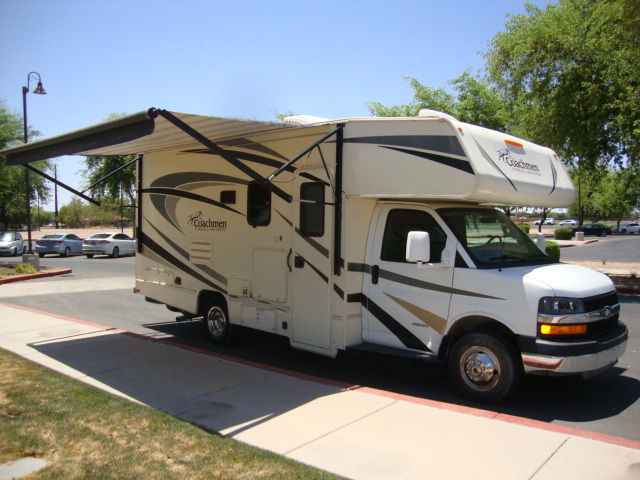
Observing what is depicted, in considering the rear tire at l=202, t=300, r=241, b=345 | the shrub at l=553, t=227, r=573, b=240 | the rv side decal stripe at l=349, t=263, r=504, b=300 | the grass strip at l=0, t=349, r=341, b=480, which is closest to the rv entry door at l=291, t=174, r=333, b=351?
the rv side decal stripe at l=349, t=263, r=504, b=300

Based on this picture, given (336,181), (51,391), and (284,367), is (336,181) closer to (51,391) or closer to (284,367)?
(284,367)

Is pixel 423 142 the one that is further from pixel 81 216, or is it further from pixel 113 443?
pixel 81 216

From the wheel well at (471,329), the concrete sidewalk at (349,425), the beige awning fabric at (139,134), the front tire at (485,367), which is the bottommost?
the concrete sidewalk at (349,425)

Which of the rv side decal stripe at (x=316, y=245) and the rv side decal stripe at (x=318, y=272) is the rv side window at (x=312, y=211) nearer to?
the rv side decal stripe at (x=316, y=245)

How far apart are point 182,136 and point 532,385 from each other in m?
5.40

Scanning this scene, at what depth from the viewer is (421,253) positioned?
566 centimetres

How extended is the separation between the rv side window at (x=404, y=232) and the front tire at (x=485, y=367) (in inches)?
37.9

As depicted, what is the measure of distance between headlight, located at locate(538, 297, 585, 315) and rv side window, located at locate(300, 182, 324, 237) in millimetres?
2578

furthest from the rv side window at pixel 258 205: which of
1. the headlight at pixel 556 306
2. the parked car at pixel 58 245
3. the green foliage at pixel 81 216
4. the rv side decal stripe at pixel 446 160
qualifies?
the green foliage at pixel 81 216

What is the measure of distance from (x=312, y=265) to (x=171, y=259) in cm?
315

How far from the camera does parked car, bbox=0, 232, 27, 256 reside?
29.4 metres

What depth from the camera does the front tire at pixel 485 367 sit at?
5.47 metres

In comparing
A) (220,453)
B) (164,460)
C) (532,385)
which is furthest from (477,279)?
(164,460)

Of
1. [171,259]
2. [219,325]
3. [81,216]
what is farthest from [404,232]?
[81,216]
